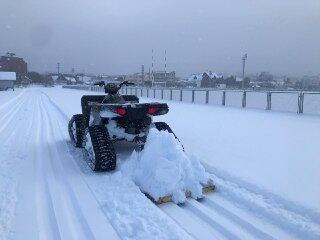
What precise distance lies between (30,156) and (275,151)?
4.99 m

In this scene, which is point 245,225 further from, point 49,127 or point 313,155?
point 49,127

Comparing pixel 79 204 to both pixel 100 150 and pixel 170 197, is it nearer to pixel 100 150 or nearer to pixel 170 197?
pixel 170 197

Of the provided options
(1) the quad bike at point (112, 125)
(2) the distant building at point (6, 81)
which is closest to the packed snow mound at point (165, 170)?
(1) the quad bike at point (112, 125)

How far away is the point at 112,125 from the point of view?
681cm

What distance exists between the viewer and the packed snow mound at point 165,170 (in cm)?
470

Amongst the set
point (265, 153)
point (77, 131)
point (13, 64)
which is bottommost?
point (265, 153)

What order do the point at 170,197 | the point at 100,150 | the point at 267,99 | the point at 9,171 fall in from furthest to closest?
the point at 267,99 → the point at 9,171 → the point at 100,150 → the point at 170,197

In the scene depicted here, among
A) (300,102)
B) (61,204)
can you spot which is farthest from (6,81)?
(61,204)

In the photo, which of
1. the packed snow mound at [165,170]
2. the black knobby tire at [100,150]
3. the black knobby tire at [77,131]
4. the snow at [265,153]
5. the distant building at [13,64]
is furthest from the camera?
the distant building at [13,64]

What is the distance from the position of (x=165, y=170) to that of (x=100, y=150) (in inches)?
60.7

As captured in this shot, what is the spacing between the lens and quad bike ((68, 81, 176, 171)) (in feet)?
19.5

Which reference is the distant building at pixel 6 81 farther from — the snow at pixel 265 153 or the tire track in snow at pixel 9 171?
the snow at pixel 265 153

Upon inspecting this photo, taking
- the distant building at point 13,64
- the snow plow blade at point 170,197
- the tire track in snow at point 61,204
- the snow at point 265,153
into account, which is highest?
the distant building at point 13,64

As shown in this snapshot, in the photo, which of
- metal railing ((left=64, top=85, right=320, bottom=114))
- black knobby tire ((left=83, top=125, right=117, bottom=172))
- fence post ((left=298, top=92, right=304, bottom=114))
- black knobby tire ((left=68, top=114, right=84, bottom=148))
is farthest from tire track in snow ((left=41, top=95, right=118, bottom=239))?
metal railing ((left=64, top=85, right=320, bottom=114))
